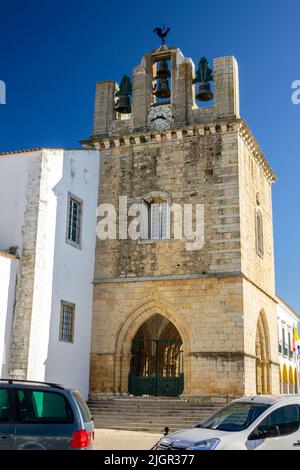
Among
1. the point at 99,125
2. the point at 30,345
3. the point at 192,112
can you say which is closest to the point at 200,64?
the point at 192,112

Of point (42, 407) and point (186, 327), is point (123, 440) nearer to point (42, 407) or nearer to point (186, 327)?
point (186, 327)

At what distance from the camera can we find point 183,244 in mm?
17438

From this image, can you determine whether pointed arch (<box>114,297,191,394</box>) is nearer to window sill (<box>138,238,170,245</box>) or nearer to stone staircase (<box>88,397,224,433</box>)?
stone staircase (<box>88,397,224,433</box>)

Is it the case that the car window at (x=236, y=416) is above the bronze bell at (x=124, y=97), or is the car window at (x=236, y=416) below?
below

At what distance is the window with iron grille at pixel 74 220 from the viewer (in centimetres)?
1708

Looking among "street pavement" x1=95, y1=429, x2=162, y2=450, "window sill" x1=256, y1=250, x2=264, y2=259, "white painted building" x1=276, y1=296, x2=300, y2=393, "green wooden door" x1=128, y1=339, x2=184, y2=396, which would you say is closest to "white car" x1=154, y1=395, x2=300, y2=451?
"street pavement" x1=95, y1=429, x2=162, y2=450

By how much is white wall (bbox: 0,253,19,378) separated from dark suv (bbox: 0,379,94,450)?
24.5 feet

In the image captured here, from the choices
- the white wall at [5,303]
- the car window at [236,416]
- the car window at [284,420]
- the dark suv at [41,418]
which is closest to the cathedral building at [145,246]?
the white wall at [5,303]

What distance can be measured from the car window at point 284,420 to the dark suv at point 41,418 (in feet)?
7.59

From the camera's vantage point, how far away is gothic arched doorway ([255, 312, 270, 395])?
18.5 m

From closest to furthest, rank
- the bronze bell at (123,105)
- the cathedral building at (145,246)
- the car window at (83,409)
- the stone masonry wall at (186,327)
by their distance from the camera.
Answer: the car window at (83,409) < the cathedral building at (145,246) < the stone masonry wall at (186,327) < the bronze bell at (123,105)

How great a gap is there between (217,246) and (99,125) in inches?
251

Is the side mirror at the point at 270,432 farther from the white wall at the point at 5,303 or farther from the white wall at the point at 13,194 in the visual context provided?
the white wall at the point at 13,194
